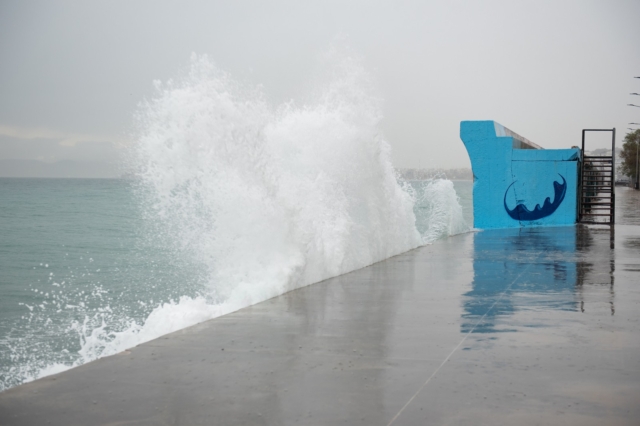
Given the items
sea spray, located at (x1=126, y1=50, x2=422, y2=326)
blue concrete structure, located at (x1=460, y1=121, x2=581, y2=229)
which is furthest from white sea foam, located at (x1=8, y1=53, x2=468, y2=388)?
blue concrete structure, located at (x1=460, y1=121, x2=581, y2=229)

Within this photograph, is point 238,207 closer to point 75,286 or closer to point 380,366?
point 380,366

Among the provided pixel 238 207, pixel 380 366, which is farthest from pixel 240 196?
pixel 380 366

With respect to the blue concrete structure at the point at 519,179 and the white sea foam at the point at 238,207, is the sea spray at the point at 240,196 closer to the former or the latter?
the white sea foam at the point at 238,207

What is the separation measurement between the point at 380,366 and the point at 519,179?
17.4 meters

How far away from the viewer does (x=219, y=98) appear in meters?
10.7

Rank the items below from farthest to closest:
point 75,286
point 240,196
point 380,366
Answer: point 75,286, point 240,196, point 380,366

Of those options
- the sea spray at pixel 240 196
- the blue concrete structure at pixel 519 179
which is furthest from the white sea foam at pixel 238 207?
the blue concrete structure at pixel 519 179

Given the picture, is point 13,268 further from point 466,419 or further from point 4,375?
point 466,419

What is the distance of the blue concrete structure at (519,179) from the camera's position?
70.1ft

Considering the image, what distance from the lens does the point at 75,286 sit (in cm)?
2123

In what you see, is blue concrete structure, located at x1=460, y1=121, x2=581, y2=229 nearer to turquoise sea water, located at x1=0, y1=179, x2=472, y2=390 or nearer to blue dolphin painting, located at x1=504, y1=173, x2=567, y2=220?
blue dolphin painting, located at x1=504, y1=173, x2=567, y2=220

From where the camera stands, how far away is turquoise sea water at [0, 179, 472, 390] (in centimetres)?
1168

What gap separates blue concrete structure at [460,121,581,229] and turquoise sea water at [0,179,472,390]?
2055 millimetres

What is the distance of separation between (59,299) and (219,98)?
1056 cm
